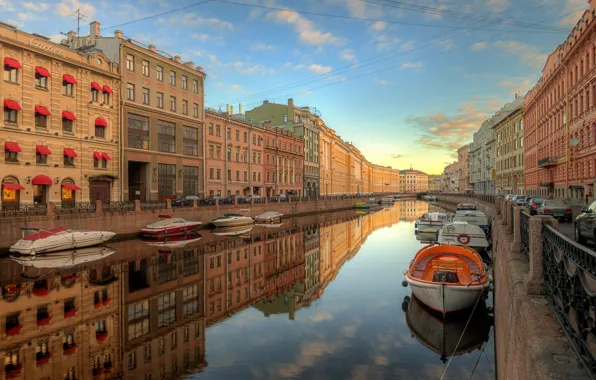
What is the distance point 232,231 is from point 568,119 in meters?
40.0

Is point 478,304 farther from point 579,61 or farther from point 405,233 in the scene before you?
point 579,61

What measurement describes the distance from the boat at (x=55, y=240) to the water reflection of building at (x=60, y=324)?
3.58 m

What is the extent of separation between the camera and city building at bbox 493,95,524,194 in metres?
72.3

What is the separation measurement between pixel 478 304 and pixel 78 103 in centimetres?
3777

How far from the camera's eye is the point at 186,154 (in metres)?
48.9

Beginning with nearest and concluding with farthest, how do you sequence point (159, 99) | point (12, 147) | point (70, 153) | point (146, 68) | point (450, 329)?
point (450, 329)
point (12, 147)
point (70, 153)
point (146, 68)
point (159, 99)

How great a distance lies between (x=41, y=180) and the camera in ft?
106

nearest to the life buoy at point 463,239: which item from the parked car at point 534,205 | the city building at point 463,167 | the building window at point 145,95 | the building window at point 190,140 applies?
the parked car at point 534,205

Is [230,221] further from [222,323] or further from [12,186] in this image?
[222,323]

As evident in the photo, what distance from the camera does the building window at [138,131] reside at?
4162cm

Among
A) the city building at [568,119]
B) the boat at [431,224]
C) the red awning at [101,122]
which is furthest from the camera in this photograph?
the red awning at [101,122]

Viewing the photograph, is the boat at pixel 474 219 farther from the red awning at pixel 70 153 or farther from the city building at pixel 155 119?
the red awning at pixel 70 153

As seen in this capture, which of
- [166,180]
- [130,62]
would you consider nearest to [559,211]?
[166,180]

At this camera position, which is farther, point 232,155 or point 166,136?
point 232,155
